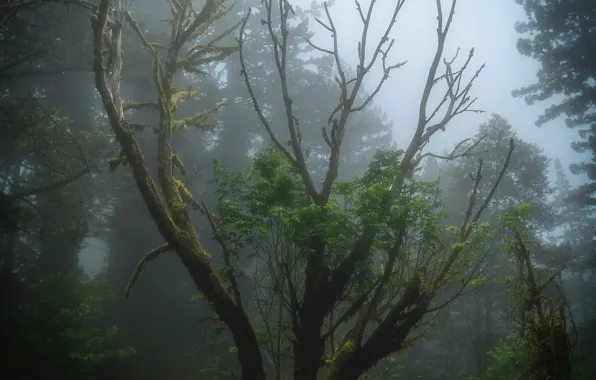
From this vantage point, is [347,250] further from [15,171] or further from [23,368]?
[15,171]

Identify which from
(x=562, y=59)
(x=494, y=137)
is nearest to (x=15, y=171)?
(x=494, y=137)

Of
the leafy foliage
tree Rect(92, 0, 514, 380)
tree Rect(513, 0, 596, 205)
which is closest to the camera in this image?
tree Rect(92, 0, 514, 380)

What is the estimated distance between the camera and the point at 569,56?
701 inches

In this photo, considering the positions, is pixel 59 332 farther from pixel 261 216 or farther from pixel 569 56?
pixel 569 56

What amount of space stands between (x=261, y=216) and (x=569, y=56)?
19984 mm

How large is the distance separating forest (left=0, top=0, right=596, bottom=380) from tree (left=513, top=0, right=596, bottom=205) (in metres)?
0.11

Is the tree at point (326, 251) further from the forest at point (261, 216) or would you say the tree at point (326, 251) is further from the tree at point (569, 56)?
the tree at point (569, 56)

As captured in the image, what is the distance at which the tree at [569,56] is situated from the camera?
17.3 meters

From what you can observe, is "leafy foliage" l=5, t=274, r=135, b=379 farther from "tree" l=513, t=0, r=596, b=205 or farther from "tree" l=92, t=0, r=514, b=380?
"tree" l=513, t=0, r=596, b=205

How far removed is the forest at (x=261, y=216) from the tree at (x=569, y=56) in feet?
0.35

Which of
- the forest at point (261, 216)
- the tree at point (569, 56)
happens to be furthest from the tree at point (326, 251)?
the tree at point (569, 56)

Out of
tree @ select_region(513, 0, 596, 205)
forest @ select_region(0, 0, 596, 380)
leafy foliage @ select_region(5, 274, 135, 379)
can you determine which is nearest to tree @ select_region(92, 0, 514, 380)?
forest @ select_region(0, 0, 596, 380)

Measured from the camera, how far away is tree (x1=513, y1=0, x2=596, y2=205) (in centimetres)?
1734

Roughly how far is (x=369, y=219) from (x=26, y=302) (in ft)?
49.9
